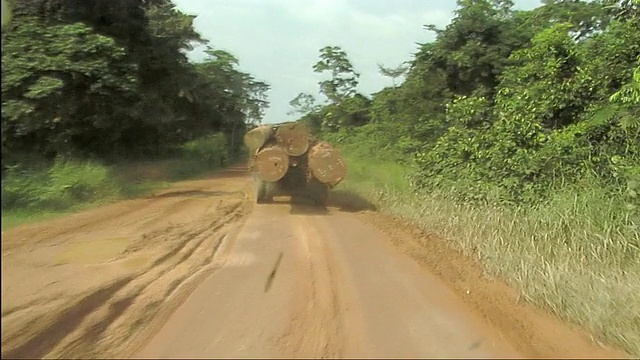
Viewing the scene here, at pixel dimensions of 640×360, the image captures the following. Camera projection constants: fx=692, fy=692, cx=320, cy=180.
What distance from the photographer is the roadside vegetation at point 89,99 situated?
11547mm

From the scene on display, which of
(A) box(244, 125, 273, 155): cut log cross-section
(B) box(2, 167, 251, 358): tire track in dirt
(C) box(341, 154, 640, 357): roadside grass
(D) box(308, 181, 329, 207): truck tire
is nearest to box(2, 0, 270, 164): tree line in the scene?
(B) box(2, 167, 251, 358): tire track in dirt

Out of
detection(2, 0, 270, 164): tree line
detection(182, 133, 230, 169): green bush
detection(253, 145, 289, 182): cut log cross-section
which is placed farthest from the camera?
→ detection(182, 133, 230, 169): green bush

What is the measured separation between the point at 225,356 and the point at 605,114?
8.60 m

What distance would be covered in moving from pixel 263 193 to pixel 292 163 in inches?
31.1

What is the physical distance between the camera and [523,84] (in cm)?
1381

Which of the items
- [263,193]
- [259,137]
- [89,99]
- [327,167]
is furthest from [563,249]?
[89,99]

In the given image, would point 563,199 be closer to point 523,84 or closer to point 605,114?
point 605,114

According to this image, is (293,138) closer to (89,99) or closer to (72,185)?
(72,185)

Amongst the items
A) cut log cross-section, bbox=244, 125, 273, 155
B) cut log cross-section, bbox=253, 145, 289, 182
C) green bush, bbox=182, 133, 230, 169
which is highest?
cut log cross-section, bbox=244, 125, 273, 155

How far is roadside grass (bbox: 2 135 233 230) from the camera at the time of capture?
9.64 meters

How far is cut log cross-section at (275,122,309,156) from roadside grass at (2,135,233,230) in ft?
11.2

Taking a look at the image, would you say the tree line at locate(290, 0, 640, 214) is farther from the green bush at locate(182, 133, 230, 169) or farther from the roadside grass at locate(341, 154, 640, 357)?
the green bush at locate(182, 133, 230, 169)

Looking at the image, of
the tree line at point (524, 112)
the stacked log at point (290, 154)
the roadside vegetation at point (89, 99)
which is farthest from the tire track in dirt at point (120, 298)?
the tree line at point (524, 112)

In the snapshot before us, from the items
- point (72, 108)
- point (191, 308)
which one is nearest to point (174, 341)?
point (191, 308)
